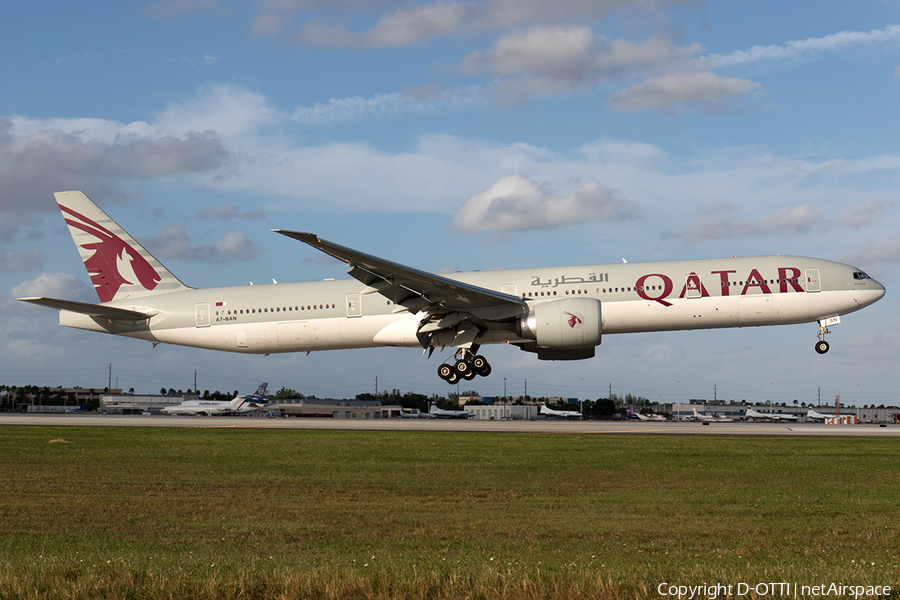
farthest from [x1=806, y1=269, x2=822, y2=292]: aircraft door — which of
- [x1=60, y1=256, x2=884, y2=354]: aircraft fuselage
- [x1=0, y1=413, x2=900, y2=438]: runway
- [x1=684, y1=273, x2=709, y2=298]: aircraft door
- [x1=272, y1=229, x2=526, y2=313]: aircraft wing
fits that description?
[x1=272, y1=229, x2=526, y2=313]: aircraft wing

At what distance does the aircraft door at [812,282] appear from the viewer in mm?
34219

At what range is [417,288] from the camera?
108ft

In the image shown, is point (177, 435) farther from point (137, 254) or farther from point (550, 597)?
point (550, 597)

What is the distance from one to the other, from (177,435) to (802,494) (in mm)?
26203

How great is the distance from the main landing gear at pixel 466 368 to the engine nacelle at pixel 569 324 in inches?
157

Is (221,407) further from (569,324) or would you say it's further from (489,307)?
(569,324)

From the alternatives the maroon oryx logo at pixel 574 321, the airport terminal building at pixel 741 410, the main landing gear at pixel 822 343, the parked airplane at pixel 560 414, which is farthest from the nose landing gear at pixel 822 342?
the airport terminal building at pixel 741 410

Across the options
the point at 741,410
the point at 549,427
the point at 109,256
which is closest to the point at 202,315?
the point at 109,256

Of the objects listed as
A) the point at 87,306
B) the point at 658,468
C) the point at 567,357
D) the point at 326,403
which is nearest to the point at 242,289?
the point at 87,306

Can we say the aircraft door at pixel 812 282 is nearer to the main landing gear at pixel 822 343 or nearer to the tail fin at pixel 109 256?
the main landing gear at pixel 822 343

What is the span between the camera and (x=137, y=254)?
41.6 metres

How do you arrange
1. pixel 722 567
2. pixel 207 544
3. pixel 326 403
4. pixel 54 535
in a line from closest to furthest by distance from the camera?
pixel 722 567, pixel 207 544, pixel 54 535, pixel 326 403

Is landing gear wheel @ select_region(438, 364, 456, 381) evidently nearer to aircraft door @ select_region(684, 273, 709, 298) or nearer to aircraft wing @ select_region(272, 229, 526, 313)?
aircraft wing @ select_region(272, 229, 526, 313)

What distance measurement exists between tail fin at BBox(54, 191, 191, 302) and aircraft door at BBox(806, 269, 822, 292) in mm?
29623
